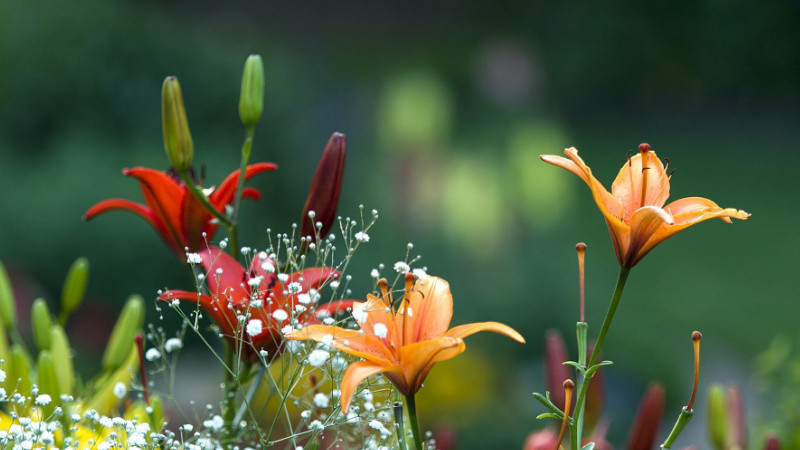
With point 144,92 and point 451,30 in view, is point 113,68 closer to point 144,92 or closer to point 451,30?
point 144,92

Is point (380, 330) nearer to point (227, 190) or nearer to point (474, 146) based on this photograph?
point (227, 190)

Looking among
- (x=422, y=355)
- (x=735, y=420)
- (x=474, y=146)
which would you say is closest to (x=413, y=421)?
(x=422, y=355)

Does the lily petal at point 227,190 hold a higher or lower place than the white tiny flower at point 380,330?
higher

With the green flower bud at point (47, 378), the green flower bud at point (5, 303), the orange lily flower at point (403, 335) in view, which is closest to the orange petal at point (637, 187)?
the orange lily flower at point (403, 335)

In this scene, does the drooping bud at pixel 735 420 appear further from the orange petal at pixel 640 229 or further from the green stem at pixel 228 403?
the green stem at pixel 228 403

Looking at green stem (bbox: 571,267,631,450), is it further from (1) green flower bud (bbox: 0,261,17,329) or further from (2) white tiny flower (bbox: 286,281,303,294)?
(1) green flower bud (bbox: 0,261,17,329)

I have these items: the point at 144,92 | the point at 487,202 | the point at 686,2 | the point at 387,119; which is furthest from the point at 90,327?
the point at 686,2
